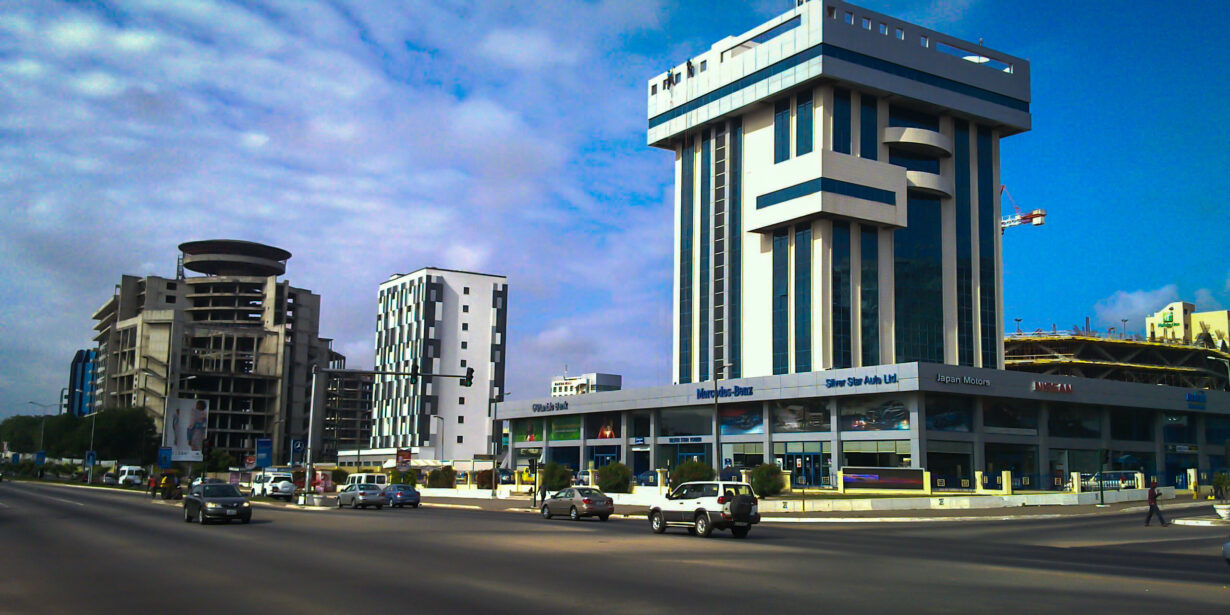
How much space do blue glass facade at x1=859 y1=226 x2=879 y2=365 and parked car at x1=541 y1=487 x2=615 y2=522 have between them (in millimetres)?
43306

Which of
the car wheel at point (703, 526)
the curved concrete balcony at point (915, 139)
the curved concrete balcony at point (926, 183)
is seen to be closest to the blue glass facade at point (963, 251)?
the curved concrete balcony at point (926, 183)

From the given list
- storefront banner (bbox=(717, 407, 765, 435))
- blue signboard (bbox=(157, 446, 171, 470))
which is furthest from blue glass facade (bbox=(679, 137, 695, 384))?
blue signboard (bbox=(157, 446, 171, 470))

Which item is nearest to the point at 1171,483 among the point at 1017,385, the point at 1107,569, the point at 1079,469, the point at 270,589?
the point at 1079,469

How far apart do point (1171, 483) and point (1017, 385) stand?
20.2 meters

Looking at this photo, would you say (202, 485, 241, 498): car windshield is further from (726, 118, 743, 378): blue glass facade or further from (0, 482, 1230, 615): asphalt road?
(726, 118, 743, 378): blue glass facade

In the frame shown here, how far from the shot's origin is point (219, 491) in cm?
3612

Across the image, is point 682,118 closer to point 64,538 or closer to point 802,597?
point 64,538

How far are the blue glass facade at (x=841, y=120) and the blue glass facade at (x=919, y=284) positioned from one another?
870 centimetres

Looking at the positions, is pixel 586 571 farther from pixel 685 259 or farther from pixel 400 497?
pixel 685 259

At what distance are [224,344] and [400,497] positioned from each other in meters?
115

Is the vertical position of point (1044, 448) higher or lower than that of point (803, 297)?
lower

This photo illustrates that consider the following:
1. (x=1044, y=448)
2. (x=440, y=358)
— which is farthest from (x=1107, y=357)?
(x=440, y=358)

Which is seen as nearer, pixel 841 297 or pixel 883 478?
pixel 883 478

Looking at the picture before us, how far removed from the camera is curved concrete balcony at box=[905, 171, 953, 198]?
83125 mm
